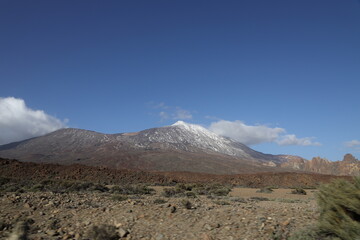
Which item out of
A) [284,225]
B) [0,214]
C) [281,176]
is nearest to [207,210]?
[284,225]

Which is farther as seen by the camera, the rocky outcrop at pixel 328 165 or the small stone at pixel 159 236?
the rocky outcrop at pixel 328 165

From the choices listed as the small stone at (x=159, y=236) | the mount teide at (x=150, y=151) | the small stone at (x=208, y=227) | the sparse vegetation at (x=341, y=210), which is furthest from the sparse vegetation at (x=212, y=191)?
the mount teide at (x=150, y=151)

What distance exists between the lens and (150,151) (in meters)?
111

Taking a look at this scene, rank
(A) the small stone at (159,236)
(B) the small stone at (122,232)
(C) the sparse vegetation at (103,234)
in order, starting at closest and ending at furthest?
1. (C) the sparse vegetation at (103,234)
2. (A) the small stone at (159,236)
3. (B) the small stone at (122,232)

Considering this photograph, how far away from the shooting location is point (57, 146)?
139375mm

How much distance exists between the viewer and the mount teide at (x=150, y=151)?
88312mm

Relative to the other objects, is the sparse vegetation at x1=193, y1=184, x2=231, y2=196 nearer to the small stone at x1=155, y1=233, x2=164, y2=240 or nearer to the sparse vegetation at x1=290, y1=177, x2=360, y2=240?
the small stone at x1=155, y1=233, x2=164, y2=240

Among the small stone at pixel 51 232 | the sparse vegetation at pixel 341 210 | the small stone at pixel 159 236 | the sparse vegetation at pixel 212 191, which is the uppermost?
the sparse vegetation at pixel 341 210

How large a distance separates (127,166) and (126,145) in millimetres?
46259

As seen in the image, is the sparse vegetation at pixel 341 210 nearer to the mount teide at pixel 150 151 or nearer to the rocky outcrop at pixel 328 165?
the mount teide at pixel 150 151

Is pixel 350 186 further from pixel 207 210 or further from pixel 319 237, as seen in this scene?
pixel 207 210

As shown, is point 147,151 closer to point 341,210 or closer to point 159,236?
point 159,236

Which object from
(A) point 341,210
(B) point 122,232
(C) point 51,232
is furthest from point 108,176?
(A) point 341,210

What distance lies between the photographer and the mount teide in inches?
3477
